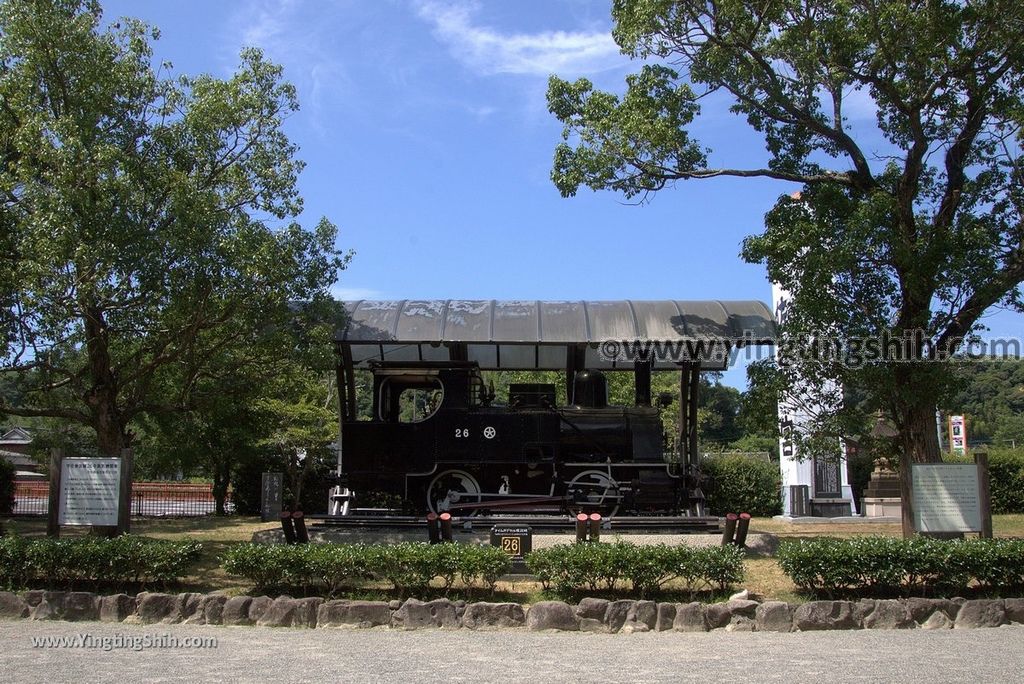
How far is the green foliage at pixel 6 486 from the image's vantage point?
2325 cm

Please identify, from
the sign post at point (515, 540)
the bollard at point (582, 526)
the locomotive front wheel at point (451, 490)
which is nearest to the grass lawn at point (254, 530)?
the sign post at point (515, 540)

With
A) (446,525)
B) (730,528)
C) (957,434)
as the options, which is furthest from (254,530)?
(957,434)

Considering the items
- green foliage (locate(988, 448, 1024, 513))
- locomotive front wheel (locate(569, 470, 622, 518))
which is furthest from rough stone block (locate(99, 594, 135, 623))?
green foliage (locate(988, 448, 1024, 513))

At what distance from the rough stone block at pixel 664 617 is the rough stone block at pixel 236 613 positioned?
4376 millimetres

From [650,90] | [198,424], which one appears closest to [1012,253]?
[650,90]

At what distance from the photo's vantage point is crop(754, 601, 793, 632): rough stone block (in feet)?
30.5

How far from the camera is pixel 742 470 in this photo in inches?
1000

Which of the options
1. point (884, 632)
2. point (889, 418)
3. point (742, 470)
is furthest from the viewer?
point (742, 470)

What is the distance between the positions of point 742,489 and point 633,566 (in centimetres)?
1613

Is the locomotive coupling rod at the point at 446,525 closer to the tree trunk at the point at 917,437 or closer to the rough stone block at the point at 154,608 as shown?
the rough stone block at the point at 154,608

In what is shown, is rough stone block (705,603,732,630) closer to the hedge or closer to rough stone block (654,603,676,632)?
rough stone block (654,603,676,632)

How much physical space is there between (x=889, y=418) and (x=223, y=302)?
34.7 feet

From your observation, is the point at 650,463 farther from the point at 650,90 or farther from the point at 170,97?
the point at 170,97

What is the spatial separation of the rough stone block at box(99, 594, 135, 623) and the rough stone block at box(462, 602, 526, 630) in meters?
3.71
